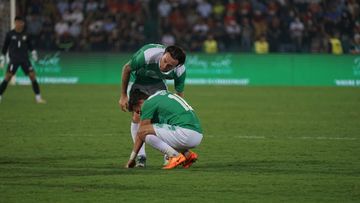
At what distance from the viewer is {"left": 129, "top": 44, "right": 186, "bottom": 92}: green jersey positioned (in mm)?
11602

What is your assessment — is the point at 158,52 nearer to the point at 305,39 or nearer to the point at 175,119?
the point at 175,119

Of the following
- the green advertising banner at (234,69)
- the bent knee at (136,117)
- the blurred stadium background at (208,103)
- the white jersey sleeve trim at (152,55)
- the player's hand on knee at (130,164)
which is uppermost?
the white jersey sleeve trim at (152,55)

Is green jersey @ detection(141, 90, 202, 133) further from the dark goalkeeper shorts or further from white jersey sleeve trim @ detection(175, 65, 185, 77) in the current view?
the dark goalkeeper shorts

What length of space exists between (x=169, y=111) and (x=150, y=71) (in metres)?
0.85

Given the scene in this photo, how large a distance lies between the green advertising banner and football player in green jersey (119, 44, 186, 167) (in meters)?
21.1

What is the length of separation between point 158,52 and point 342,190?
10.3ft

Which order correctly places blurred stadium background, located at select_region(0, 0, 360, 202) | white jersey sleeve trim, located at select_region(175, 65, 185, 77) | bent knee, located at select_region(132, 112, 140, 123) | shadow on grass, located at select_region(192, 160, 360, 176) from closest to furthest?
blurred stadium background, located at select_region(0, 0, 360, 202) → shadow on grass, located at select_region(192, 160, 360, 176) → white jersey sleeve trim, located at select_region(175, 65, 185, 77) → bent knee, located at select_region(132, 112, 140, 123)

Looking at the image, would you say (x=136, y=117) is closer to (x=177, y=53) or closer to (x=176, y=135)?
(x=176, y=135)

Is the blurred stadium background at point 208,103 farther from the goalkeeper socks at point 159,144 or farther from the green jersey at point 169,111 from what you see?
the green jersey at point 169,111

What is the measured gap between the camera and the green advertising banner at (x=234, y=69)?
33438 mm

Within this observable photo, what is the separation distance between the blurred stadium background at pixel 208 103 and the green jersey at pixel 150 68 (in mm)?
1172

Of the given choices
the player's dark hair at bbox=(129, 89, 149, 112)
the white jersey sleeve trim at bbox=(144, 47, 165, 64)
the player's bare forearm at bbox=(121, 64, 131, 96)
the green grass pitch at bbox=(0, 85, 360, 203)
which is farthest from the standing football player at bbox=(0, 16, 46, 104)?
the white jersey sleeve trim at bbox=(144, 47, 165, 64)

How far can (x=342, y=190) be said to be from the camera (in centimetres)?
992

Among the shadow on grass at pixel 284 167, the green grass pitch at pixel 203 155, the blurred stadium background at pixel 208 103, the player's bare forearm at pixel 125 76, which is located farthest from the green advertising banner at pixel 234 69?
the player's bare forearm at pixel 125 76
